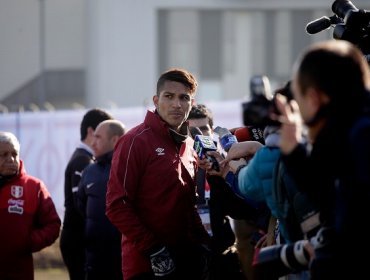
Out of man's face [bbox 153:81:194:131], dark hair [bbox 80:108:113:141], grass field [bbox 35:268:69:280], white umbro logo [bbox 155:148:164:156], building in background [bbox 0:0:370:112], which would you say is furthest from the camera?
building in background [bbox 0:0:370:112]

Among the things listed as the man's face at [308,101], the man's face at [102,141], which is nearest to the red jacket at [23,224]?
the man's face at [102,141]

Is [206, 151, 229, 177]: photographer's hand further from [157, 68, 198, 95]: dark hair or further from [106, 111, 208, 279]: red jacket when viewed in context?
[157, 68, 198, 95]: dark hair

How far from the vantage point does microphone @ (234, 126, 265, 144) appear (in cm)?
676

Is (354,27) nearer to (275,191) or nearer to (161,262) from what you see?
(275,191)

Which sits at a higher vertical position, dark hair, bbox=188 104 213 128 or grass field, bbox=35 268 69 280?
dark hair, bbox=188 104 213 128

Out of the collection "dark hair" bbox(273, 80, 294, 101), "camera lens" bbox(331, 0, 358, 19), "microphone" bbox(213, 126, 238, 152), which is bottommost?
"microphone" bbox(213, 126, 238, 152)

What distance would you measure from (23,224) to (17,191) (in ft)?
0.80

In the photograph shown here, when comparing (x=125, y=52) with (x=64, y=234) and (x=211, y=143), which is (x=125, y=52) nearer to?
(x=64, y=234)

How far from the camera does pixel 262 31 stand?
31.4 m

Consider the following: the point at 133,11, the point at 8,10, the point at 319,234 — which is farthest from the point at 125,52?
the point at 319,234

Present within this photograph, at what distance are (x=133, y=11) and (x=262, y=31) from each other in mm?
3666

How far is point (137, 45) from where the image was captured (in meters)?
30.9

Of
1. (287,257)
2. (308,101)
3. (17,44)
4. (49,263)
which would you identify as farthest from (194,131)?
(17,44)

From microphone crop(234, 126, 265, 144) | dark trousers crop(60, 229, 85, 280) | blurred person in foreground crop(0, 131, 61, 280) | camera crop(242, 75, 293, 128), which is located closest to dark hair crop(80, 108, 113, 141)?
dark trousers crop(60, 229, 85, 280)
